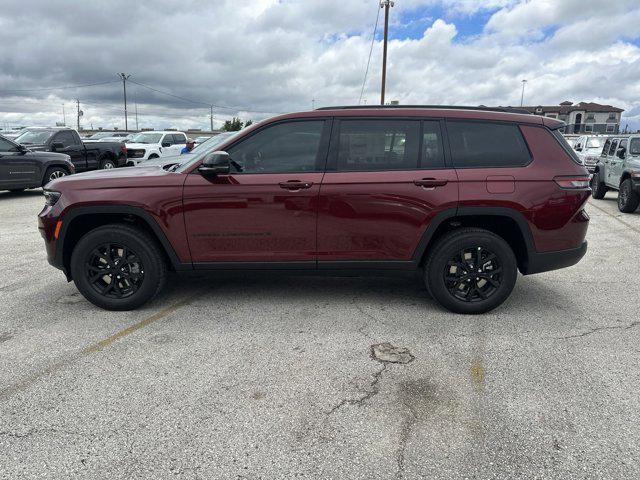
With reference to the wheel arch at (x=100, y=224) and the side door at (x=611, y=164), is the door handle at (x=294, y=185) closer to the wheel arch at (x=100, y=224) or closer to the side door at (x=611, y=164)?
the wheel arch at (x=100, y=224)

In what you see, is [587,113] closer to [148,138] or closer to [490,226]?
[148,138]

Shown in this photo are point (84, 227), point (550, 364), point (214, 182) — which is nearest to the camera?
point (550, 364)

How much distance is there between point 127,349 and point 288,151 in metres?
2.01

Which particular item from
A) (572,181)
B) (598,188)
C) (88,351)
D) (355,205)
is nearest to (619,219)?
(598,188)

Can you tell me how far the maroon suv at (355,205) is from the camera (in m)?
3.89

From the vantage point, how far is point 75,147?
14.5m

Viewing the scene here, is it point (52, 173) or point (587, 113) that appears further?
point (587, 113)

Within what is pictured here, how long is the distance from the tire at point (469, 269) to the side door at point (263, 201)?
109 centimetres

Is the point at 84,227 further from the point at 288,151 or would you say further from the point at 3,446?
the point at 3,446

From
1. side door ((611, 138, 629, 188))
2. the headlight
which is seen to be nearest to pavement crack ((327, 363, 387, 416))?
the headlight

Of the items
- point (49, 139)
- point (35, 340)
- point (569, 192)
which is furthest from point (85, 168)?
point (569, 192)

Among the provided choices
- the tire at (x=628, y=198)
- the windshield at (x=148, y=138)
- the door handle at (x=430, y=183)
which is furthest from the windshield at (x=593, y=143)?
the door handle at (x=430, y=183)

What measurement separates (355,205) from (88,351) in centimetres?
231

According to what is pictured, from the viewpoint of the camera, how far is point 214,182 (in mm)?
3904
